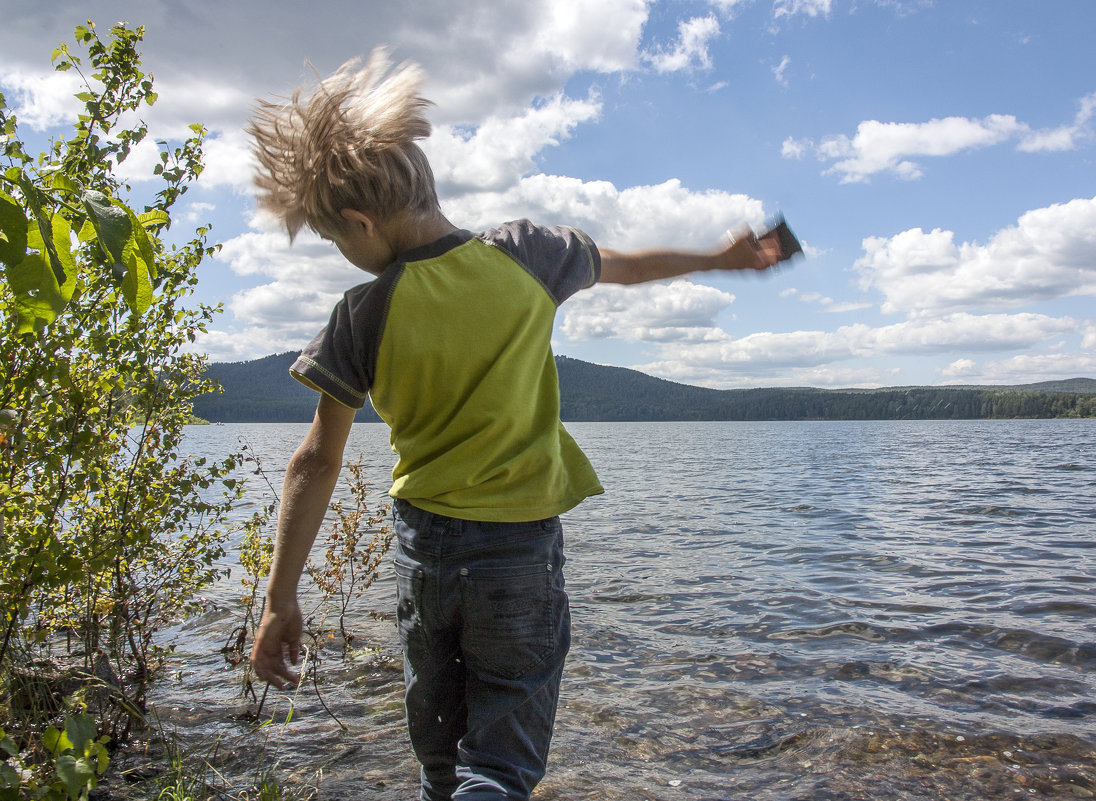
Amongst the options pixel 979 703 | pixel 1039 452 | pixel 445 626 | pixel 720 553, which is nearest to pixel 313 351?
pixel 445 626

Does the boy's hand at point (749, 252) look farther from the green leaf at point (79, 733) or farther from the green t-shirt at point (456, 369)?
the green leaf at point (79, 733)

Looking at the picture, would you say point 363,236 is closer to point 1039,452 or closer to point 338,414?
point 338,414

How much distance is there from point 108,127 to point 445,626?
351 cm

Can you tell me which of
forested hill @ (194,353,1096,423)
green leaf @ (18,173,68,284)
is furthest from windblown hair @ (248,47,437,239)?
forested hill @ (194,353,1096,423)

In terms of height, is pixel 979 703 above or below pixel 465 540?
below

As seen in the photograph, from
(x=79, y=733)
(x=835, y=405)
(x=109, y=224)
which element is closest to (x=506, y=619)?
(x=109, y=224)

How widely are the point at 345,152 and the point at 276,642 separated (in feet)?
4.25

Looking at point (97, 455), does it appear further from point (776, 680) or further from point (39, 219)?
point (776, 680)

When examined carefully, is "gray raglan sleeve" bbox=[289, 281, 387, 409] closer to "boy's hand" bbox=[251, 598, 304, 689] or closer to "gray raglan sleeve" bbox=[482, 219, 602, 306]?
"gray raglan sleeve" bbox=[482, 219, 602, 306]

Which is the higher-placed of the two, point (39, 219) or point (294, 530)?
point (39, 219)

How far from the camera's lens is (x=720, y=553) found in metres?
13.3

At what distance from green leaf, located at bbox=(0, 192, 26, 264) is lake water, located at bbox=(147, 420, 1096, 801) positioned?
12.4 feet

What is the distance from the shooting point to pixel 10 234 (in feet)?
4.15

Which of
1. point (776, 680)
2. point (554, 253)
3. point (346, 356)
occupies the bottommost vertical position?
point (776, 680)
